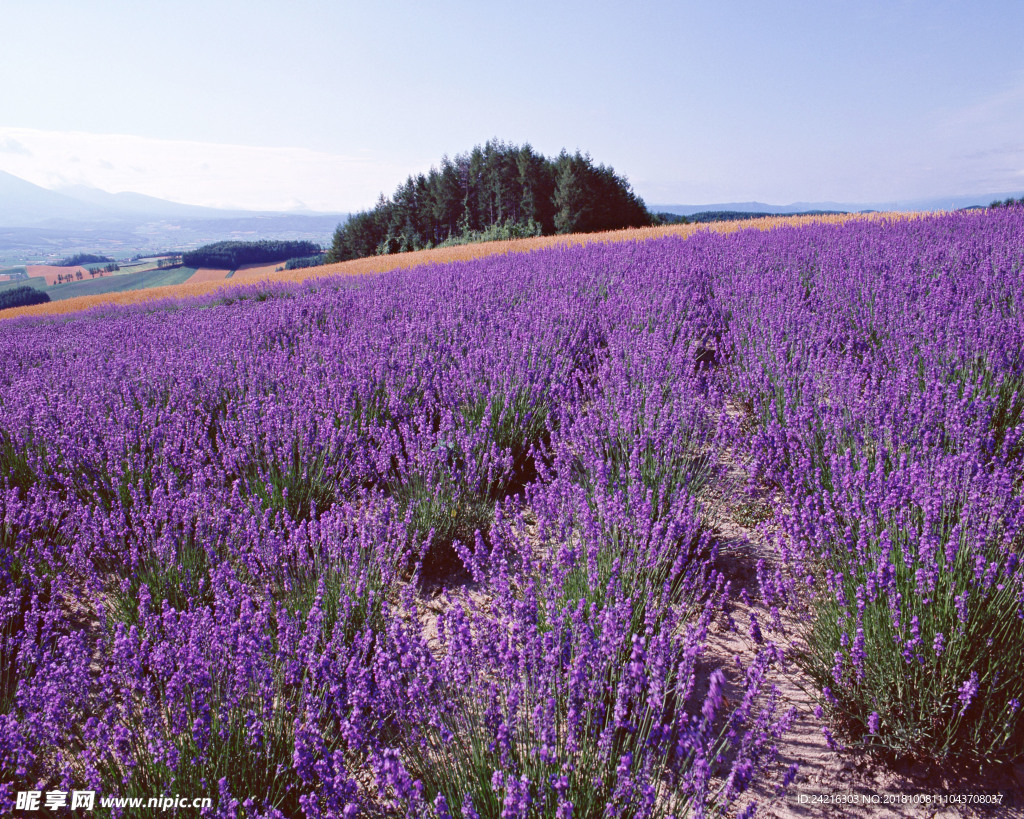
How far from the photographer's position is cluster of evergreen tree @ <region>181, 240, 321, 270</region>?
187ft

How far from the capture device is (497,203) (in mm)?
39031

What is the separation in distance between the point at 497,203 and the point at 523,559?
40291 millimetres

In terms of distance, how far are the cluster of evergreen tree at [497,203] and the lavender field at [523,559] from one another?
1152 inches

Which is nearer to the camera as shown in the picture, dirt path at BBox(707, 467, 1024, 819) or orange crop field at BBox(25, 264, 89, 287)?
dirt path at BBox(707, 467, 1024, 819)

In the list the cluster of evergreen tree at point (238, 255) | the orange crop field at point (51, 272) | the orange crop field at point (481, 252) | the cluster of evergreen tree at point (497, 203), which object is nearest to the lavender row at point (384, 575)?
the orange crop field at point (481, 252)

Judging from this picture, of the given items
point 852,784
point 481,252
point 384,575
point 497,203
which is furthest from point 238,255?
point 852,784

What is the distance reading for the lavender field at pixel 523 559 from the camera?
1317 millimetres

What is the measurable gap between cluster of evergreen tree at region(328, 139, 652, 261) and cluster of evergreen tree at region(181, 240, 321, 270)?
19.3 meters

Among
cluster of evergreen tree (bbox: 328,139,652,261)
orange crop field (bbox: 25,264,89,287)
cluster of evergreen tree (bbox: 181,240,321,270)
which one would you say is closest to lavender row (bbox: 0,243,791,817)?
cluster of evergreen tree (bbox: 328,139,652,261)

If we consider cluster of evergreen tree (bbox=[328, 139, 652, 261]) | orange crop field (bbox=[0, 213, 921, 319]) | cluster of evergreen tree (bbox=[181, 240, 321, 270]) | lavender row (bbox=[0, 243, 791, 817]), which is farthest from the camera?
cluster of evergreen tree (bbox=[181, 240, 321, 270])

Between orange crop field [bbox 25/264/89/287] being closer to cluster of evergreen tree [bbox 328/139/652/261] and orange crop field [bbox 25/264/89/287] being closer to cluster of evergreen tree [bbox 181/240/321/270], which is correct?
cluster of evergreen tree [bbox 181/240/321/270]

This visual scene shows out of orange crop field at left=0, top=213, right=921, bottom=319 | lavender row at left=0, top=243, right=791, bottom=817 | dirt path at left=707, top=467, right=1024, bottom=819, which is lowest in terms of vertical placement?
dirt path at left=707, top=467, right=1024, bottom=819

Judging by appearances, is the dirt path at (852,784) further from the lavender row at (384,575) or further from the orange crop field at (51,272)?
the orange crop field at (51,272)

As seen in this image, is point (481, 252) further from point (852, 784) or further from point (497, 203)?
point (497, 203)
